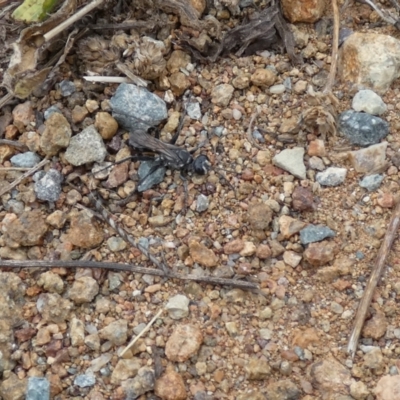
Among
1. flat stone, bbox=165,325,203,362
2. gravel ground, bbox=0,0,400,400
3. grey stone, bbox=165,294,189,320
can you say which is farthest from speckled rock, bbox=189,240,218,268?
flat stone, bbox=165,325,203,362

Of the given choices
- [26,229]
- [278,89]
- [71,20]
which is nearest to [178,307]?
[26,229]

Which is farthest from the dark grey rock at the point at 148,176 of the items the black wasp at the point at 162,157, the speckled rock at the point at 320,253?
the speckled rock at the point at 320,253

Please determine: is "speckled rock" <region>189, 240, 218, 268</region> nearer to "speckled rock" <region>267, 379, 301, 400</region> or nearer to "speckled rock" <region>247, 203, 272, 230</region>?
"speckled rock" <region>247, 203, 272, 230</region>

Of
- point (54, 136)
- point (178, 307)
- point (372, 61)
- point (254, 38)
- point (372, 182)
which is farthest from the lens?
point (254, 38)

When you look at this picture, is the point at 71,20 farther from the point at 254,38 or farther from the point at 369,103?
the point at 369,103

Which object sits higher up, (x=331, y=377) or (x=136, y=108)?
(x=136, y=108)

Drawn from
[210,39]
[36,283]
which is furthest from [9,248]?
[210,39]

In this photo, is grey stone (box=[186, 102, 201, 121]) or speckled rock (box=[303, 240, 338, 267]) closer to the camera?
speckled rock (box=[303, 240, 338, 267])
